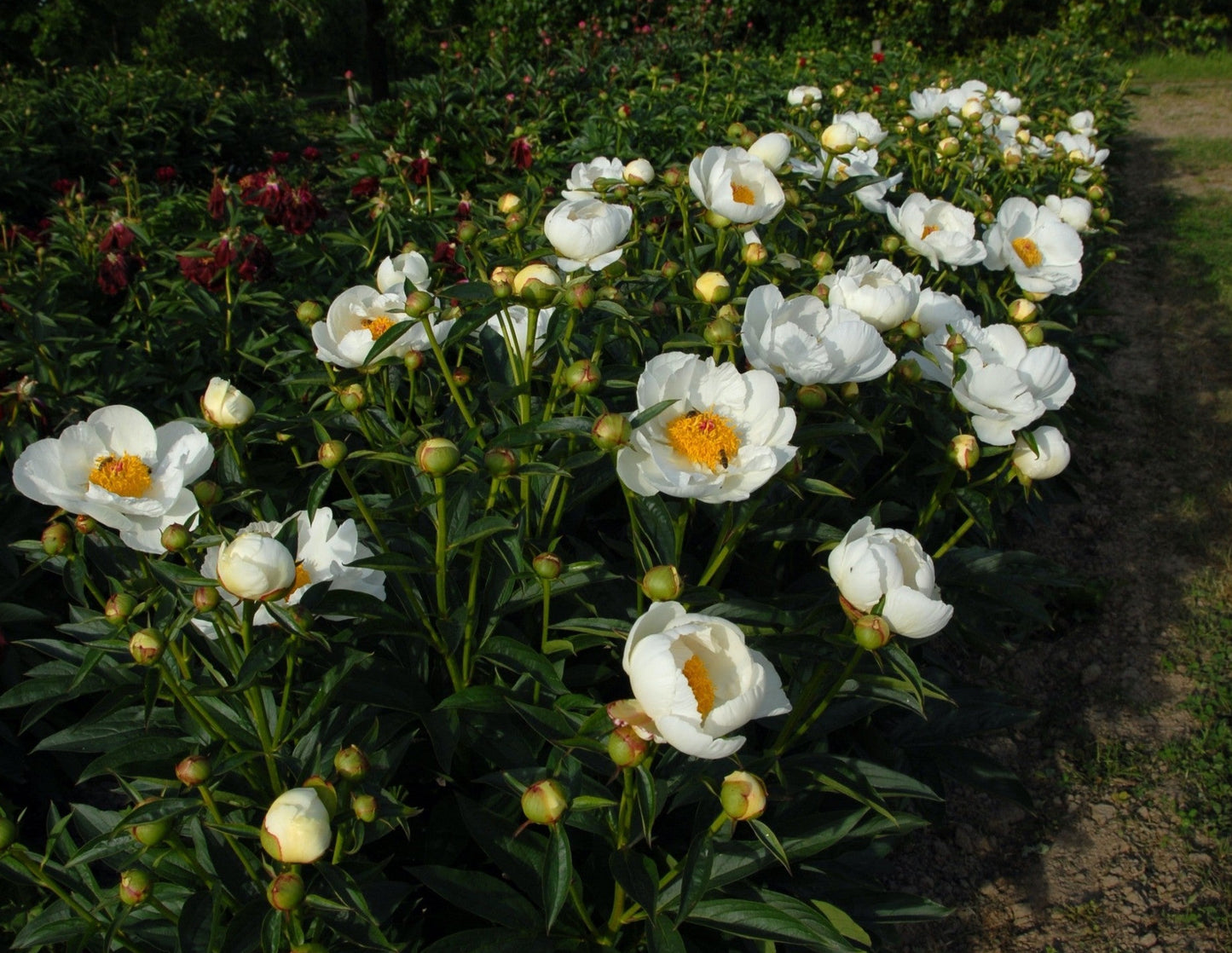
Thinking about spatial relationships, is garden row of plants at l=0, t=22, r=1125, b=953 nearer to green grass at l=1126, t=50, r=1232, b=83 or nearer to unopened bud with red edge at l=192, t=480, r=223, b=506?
unopened bud with red edge at l=192, t=480, r=223, b=506

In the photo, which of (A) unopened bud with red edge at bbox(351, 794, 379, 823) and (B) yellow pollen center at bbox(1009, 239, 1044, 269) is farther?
(B) yellow pollen center at bbox(1009, 239, 1044, 269)

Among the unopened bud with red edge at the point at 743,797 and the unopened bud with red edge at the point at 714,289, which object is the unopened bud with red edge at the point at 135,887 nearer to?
the unopened bud with red edge at the point at 743,797

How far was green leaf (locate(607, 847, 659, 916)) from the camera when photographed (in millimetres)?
1249

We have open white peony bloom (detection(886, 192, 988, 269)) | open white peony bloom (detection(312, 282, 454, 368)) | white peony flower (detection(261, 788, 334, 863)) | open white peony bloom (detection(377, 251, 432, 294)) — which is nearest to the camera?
white peony flower (detection(261, 788, 334, 863))

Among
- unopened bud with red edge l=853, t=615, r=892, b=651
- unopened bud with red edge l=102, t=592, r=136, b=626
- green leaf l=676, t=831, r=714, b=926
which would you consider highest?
unopened bud with red edge l=102, t=592, r=136, b=626

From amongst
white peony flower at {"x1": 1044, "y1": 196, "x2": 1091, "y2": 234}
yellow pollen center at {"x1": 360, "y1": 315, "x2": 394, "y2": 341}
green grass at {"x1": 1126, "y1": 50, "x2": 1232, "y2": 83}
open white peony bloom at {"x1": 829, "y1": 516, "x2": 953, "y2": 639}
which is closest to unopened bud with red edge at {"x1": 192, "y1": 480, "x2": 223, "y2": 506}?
yellow pollen center at {"x1": 360, "y1": 315, "x2": 394, "y2": 341}

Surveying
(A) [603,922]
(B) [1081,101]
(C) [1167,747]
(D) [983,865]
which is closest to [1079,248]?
(C) [1167,747]

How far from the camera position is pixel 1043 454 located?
65.6 inches

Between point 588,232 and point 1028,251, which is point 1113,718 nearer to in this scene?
point 1028,251

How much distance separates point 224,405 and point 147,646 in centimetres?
41

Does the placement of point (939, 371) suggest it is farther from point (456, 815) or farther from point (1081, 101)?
point (1081, 101)

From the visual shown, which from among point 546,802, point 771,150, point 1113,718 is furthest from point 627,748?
point 1113,718

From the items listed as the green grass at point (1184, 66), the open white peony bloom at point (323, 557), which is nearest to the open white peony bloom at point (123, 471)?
the open white peony bloom at point (323, 557)

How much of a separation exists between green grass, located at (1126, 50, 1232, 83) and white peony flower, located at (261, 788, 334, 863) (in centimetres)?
1432
